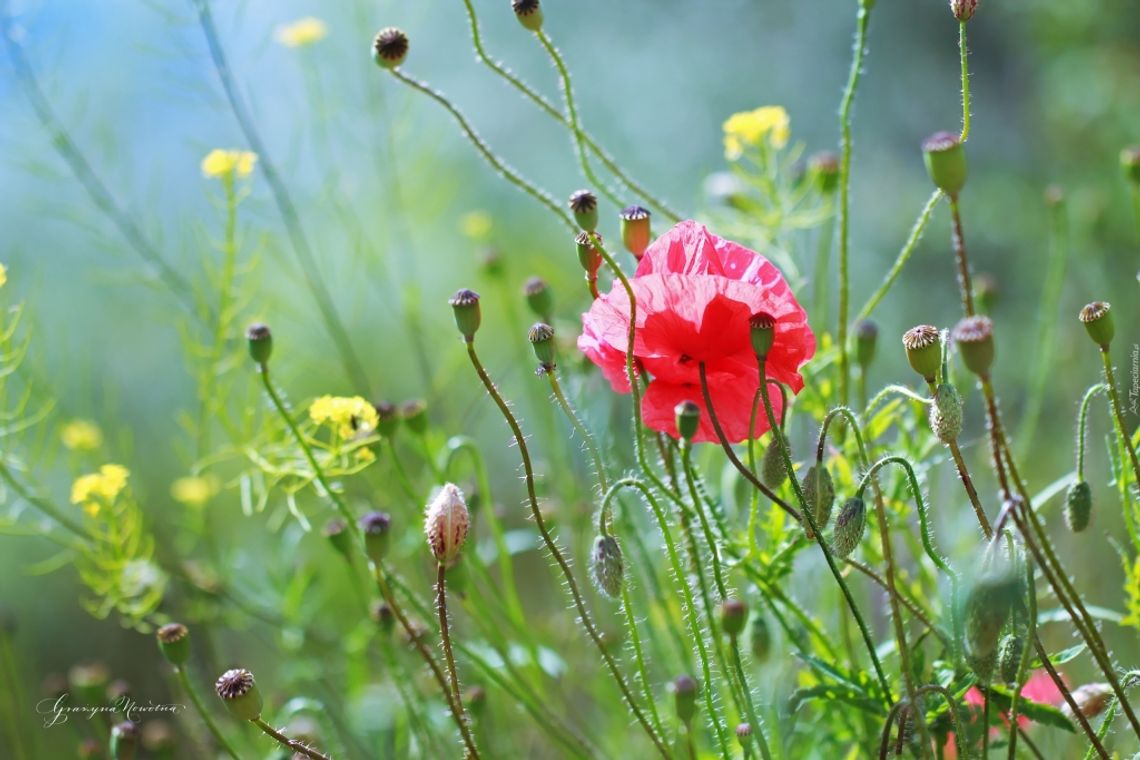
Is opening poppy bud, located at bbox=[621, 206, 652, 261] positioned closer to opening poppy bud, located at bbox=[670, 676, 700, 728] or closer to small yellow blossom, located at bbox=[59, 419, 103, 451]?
opening poppy bud, located at bbox=[670, 676, 700, 728]

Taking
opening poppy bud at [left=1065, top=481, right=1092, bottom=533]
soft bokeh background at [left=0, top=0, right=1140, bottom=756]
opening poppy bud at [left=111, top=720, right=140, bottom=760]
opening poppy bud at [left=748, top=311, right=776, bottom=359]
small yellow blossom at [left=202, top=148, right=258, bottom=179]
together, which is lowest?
opening poppy bud at [left=111, top=720, right=140, bottom=760]

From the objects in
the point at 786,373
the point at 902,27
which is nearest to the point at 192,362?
the point at 786,373

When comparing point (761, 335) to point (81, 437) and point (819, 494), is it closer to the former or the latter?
point (819, 494)

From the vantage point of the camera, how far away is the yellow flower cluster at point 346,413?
1.84 feet

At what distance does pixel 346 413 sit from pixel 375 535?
0.08 meters

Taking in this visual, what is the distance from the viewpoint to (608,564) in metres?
0.46

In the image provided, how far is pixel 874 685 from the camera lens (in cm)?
49

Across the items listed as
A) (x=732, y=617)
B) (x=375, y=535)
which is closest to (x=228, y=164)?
(x=375, y=535)

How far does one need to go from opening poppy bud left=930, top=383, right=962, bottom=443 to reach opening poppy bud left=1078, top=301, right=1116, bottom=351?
2.4 inches

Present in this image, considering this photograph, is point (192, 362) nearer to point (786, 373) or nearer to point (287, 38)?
point (287, 38)

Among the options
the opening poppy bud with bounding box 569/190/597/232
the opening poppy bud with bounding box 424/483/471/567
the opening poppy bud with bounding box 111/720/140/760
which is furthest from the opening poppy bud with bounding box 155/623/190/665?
the opening poppy bud with bounding box 569/190/597/232

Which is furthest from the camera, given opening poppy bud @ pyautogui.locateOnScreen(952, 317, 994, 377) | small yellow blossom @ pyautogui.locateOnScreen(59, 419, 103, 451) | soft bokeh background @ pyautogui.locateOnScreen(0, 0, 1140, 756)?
soft bokeh background @ pyautogui.locateOnScreen(0, 0, 1140, 756)

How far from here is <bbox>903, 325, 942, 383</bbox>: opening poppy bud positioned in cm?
41

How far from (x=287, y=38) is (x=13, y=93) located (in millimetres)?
353
